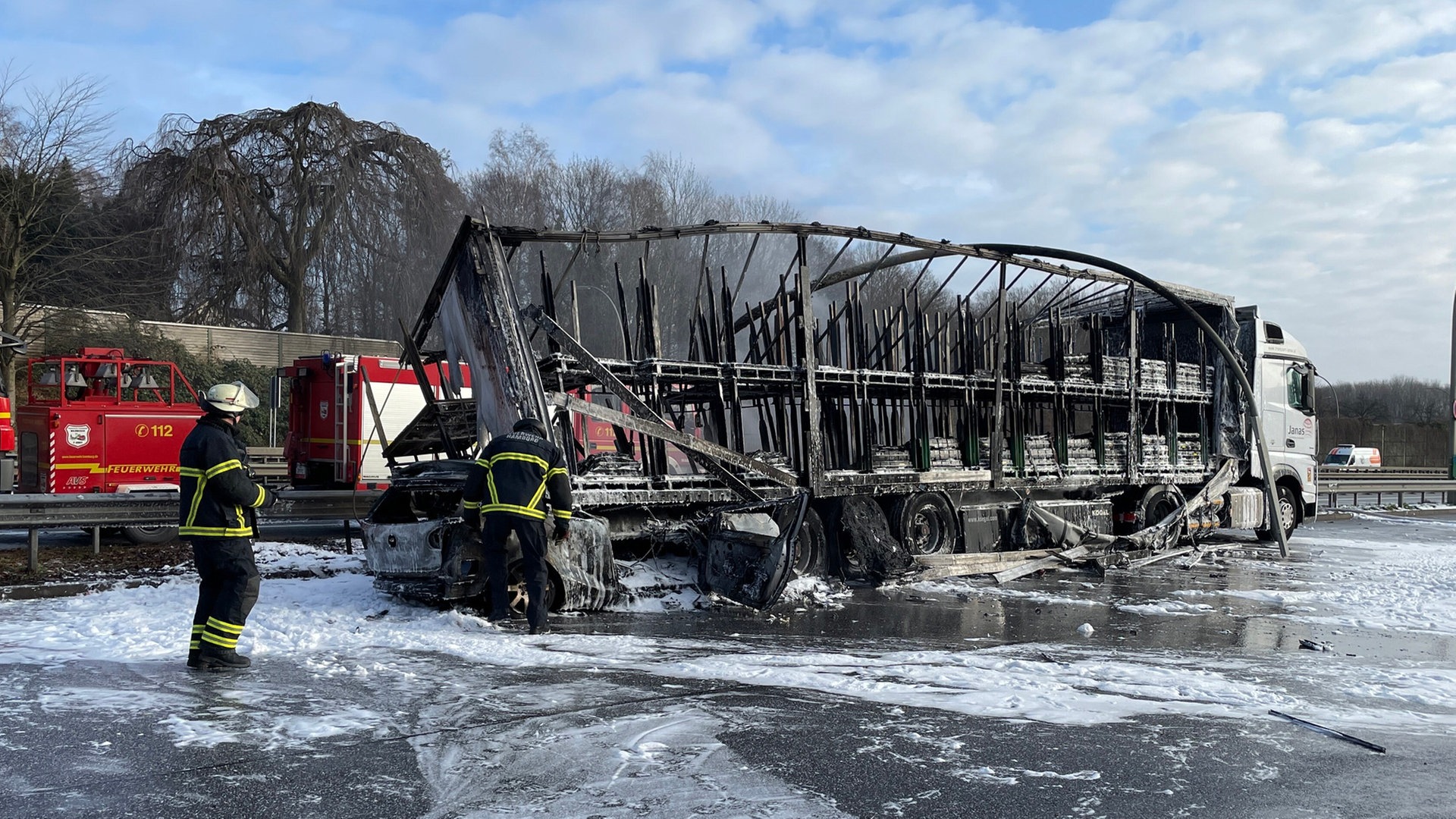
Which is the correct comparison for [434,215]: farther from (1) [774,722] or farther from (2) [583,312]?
(1) [774,722]

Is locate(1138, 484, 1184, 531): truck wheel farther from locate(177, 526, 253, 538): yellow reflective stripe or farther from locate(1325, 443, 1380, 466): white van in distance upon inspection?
locate(1325, 443, 1380, 466): white van in distance

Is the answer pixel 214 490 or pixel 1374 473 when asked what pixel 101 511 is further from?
pixel 1374 473

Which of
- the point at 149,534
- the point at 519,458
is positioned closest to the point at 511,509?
the point at 519,458

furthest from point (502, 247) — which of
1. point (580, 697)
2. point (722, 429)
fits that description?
point (580, 697)

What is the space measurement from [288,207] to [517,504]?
904 inches

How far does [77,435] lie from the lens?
1328 centimetres

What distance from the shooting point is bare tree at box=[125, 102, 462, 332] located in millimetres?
26250

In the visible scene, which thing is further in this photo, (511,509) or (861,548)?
(861,548)

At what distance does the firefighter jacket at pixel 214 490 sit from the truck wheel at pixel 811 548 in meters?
5.32

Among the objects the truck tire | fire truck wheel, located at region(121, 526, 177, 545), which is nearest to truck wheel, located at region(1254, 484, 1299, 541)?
the truck tire

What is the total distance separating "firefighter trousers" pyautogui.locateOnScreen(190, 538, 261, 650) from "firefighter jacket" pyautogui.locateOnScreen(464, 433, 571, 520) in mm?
1721

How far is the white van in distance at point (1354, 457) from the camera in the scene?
40.7 meters

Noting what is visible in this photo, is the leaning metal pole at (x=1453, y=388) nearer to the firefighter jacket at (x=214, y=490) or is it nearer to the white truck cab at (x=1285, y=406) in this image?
the white truck cab at (x=1285, y=406)

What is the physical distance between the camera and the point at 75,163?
2472 centimetres
